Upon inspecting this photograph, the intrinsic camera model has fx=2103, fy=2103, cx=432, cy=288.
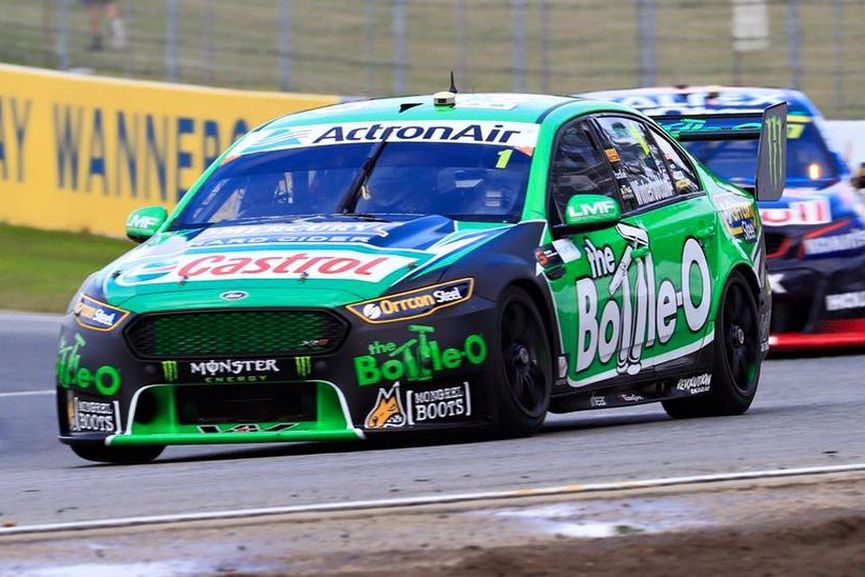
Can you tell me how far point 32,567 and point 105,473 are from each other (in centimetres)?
231

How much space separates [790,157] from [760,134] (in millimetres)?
4040

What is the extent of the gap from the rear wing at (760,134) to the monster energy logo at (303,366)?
3.60 metres

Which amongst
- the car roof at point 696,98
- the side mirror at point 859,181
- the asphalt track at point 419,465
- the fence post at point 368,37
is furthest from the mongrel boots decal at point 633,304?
the fence post at point 368,37

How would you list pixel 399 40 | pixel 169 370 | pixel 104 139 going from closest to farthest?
pixel 169 370 → pixel 399 40 → pixel 104 139

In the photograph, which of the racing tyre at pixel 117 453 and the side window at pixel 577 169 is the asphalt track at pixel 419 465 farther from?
the side window at pixel 577 169

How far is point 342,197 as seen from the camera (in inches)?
337

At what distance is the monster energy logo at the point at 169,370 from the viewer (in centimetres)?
759

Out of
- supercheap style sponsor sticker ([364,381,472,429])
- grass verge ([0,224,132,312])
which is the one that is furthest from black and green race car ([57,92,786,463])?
grass verge ([0,224,132,312])

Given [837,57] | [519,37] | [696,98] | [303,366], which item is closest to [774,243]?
[696,98]

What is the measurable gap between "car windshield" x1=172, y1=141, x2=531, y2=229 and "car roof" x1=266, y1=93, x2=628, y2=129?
0.95ft

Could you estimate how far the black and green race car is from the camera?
24.7 feet

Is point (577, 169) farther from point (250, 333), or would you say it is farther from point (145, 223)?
point (250, 333)

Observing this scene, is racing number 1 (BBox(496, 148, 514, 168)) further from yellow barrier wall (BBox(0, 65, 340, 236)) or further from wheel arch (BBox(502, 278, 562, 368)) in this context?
yellow barrier wall (BBox(0, 65, 340, 236))

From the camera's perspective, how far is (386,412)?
296 inches
